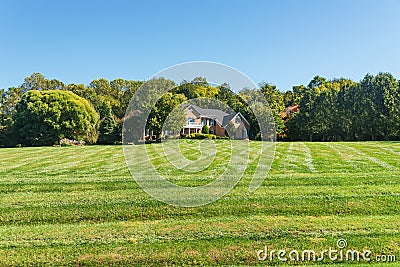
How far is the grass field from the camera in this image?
13.6 feet

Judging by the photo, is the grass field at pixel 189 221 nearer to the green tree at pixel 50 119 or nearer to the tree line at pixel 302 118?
the tree line at pixel 302 118

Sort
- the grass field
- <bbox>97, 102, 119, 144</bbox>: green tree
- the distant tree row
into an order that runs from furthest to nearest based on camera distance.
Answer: <bbox>97, 102, 119, 144</bbox>: green tree
the distant tree row
the grass field

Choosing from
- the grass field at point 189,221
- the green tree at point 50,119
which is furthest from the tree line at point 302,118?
the grass field at point 189,221

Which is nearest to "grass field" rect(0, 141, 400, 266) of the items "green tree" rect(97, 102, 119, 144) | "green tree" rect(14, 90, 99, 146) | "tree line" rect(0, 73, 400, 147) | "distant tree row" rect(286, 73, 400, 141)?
"tree line" rect(0, 73, 400, 147)

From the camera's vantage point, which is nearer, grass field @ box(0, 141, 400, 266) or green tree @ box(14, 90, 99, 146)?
grass field @ box(0, 141, 400, 266)

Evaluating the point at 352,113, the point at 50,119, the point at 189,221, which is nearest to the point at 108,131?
the point at 50,119

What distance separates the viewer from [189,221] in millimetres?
5305

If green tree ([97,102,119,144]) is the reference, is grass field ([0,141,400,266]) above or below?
below

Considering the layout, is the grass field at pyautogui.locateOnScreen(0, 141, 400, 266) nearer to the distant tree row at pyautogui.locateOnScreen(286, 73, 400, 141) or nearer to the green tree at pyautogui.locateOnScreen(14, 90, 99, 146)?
the green tree at pyautogui.locateOnScreen(14, 90, 99, 146)

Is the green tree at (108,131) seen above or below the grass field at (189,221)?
above

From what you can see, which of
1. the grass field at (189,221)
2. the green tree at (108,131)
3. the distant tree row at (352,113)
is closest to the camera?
the grass field at (189,221)

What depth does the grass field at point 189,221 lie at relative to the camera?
4.14 m

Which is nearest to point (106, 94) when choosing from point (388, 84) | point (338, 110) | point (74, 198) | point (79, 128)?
point (79, 128)

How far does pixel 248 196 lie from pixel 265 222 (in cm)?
134
